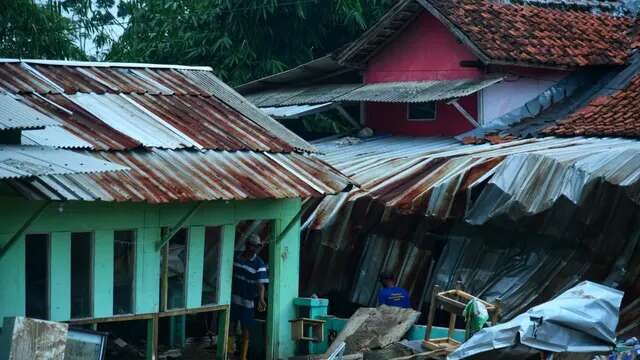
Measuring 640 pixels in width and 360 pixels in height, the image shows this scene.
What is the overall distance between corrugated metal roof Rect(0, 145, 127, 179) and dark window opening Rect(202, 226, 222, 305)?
2.83m

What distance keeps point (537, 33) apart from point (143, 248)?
9.85 m

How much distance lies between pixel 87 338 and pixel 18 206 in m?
1.58

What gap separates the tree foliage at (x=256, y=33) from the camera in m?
25.1

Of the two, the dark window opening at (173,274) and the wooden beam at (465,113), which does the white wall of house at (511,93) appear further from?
the dark window opening at (173,274)

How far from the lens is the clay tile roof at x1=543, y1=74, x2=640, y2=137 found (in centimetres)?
1603

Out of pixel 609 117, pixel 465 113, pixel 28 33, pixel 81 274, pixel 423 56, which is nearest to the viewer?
pixel 81 274

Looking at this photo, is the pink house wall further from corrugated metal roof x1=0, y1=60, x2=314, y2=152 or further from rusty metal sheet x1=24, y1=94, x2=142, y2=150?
rusty metal sheet x1=24, y1=94, x2=142, y2=150

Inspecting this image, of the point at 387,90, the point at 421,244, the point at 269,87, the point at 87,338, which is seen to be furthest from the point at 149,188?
the point at 269,87

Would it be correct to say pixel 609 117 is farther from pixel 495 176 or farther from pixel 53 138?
pixel 53 138

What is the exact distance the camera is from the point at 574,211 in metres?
13.3

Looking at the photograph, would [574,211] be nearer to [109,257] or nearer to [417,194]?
[417,194]

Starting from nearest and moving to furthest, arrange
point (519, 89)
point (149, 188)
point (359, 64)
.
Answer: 1. point (149, 188)
2. point (519, 89)
3. point (359, 64)

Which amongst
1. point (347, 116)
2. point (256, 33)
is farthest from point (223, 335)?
point (256, 33)

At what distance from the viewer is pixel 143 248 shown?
1218 centimetres
